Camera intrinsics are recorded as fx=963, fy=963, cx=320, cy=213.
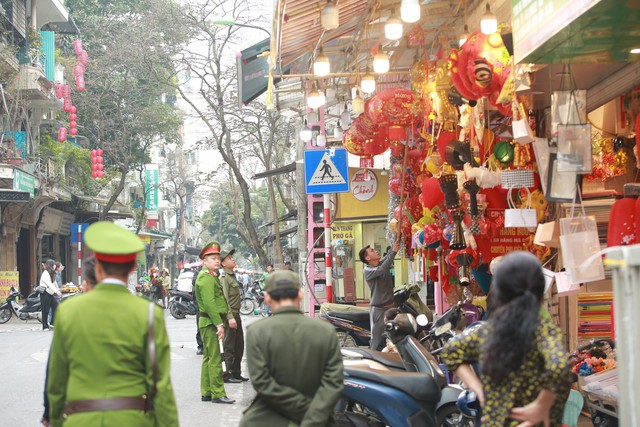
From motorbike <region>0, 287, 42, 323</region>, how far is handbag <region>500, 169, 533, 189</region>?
21.4 meters

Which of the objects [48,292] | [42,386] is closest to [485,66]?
[42,386]

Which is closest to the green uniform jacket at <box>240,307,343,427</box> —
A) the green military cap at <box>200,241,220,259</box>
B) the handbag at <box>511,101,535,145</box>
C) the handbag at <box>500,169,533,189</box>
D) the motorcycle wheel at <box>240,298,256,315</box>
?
the handbag at <box>511,101,535,145</box>

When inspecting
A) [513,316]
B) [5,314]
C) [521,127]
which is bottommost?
[5,314]

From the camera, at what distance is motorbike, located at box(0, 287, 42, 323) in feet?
91.8

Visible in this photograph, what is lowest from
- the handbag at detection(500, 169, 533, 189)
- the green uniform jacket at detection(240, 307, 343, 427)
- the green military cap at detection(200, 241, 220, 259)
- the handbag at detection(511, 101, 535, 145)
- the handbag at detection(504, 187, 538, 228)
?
the green uniform jacket at detection(240, 307, 343, 427)

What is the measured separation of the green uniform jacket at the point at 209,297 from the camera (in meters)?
11.2

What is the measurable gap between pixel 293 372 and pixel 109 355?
3.52 ft

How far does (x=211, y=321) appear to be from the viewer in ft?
36.9

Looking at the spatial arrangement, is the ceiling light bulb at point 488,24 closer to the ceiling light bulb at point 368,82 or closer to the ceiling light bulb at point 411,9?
the ceiling light bulb at point 411,9

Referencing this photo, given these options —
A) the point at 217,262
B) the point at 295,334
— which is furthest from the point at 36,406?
the point at 295,334

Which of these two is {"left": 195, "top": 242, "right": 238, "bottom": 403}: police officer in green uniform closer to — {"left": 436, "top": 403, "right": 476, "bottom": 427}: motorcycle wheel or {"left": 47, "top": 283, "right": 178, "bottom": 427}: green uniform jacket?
{"left": 436, "top": 403, "right": 476, "bottom": 427}: motorcycle wheel

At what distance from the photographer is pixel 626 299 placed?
4148 millimetres

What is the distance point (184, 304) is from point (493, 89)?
22846mm

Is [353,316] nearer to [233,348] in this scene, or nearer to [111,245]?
[233,348]
